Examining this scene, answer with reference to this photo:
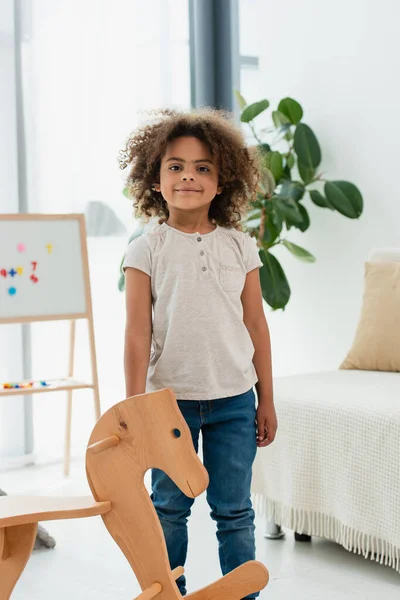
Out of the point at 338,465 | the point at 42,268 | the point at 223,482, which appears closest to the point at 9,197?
the point at 42,268

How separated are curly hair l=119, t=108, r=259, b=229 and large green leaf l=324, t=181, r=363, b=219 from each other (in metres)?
1.49

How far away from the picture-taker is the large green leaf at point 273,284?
3249mm

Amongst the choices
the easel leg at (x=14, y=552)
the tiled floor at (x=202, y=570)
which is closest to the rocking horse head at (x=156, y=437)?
the easel leg at (x=14, y=552)

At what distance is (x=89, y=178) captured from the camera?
3658mm

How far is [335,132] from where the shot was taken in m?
3.42

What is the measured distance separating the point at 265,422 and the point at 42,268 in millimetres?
1629

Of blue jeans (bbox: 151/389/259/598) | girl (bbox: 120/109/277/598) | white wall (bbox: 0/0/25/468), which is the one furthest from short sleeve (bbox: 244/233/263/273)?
white wall (bbox: 0/0/25/468)

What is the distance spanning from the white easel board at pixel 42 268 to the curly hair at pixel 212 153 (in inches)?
54.9

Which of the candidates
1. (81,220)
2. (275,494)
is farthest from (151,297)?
(81,220)

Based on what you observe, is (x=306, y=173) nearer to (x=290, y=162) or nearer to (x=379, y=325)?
(x=290, y=162)

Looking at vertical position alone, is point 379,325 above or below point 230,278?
below

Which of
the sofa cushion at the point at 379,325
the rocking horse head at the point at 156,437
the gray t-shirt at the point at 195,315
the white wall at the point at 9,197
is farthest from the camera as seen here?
the white wall at the point at 9,197

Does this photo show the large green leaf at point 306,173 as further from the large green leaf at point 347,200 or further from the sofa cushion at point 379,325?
the sofa cushion at point 379,325

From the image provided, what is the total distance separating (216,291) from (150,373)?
7.9 inches
